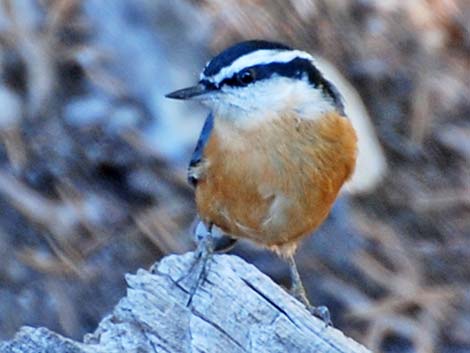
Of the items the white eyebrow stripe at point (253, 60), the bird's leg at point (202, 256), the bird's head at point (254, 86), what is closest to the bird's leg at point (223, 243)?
the bird's leg at point (202, 256)

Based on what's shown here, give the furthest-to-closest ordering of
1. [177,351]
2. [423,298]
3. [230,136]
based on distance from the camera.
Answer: [423,298]
[230,136]
[177,351]

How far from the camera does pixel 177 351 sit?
2.79m

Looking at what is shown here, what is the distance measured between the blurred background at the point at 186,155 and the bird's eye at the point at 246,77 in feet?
4.36

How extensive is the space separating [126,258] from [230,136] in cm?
138

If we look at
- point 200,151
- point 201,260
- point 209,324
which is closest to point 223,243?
point 200,151

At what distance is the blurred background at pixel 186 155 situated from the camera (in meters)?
4.70

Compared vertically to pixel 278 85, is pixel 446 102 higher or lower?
higher

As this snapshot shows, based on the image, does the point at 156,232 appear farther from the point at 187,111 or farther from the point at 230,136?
the point at 230,136

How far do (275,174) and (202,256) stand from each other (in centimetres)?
35

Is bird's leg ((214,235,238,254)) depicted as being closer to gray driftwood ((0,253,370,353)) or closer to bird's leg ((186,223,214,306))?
bird's leg ((186,223,214,306))

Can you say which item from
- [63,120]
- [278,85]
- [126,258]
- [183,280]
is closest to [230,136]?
[278,85]

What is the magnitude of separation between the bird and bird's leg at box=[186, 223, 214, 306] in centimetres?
3

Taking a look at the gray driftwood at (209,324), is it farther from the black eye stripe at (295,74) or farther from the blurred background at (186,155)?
the blurred background at (186,155)

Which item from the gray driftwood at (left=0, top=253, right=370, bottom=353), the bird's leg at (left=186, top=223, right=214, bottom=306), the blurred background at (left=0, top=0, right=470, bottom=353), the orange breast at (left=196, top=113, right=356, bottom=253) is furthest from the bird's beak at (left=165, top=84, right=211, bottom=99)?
the blurred background at (left=0, top=0, right=470, bottom=353)
